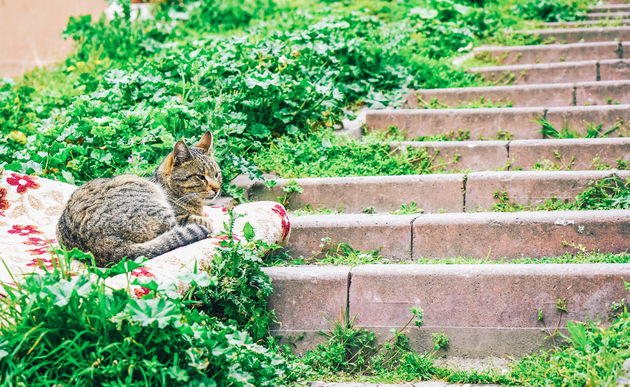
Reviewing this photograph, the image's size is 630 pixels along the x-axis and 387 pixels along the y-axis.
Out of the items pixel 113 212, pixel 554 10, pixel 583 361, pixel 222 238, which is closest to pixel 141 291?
pixel 222 238

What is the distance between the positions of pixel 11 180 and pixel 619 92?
16.6 ft

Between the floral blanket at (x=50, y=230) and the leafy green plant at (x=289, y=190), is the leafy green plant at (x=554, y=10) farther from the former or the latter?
the floral blanket at (x=50, y=230)

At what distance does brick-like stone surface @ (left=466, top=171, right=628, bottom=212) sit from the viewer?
4066mm

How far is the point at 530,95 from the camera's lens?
574 centimetres

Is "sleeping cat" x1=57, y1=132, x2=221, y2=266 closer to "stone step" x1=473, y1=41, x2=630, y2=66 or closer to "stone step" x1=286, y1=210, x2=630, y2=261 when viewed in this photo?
"stone step" x1=286, y1=210, x2=630, y2=261

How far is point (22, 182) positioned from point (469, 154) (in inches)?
129

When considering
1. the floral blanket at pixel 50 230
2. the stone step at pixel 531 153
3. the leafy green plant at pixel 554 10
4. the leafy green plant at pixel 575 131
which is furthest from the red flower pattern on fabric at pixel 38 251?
the leafy green plant at pixel 554 10

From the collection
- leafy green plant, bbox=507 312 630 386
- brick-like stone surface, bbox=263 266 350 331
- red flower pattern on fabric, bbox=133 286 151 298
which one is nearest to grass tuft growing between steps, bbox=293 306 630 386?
leafy green plant, bbox=507 312 630 386

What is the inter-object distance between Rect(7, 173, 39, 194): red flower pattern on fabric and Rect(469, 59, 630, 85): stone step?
4461mm

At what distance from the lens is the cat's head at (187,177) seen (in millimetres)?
3994

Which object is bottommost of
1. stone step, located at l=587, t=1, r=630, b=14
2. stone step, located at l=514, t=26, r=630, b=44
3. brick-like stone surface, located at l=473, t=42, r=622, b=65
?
brick-like stone surface, located at l=473, t=42, r=622, b=65

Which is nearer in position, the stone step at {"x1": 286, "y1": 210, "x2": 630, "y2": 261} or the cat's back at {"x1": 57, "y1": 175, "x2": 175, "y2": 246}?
the cat's back at {"x1": 57, "y1": 175, "x2": 175, "y2": 246}

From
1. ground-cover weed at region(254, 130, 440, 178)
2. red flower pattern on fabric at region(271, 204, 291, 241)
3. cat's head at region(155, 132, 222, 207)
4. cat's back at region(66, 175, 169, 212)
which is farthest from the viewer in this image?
ground-cover weed at region(254, 130, 440, 178)

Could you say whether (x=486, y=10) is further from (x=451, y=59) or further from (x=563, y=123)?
(x=563, y=123)
